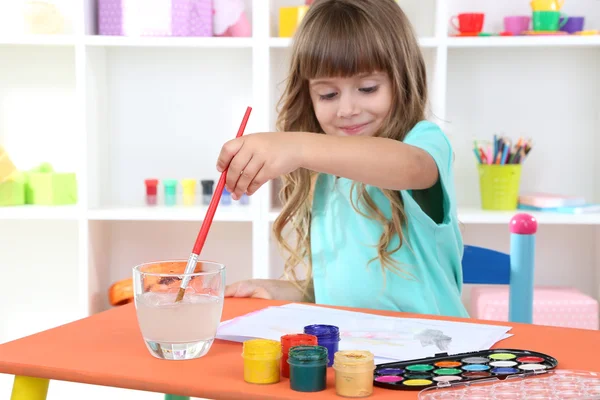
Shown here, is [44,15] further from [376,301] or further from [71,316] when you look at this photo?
[376,301]

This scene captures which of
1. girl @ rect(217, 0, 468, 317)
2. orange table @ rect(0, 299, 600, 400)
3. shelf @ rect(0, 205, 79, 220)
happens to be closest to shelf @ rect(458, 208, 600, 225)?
girl @ rect(217, 0, 468, 317)

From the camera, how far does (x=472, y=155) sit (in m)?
2.45

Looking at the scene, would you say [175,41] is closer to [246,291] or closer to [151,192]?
[151,192]

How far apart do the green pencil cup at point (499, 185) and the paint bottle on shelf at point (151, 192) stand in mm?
947

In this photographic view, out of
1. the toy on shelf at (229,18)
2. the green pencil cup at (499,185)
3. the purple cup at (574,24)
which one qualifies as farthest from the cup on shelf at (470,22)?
the toy on shelf at (229,18)

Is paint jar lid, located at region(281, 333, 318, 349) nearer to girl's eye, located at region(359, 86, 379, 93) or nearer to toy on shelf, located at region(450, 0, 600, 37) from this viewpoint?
girl's eye, located at region(359, 86, 379, 93)

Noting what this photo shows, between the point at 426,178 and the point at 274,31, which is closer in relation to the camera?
the point at 426,178

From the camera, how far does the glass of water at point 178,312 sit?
2.45ft

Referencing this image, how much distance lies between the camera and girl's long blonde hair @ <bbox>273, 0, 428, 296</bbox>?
1314 millimetres

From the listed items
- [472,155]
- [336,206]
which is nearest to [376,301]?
[336,206]

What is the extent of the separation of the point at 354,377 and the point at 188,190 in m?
1.81

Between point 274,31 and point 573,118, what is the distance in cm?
94

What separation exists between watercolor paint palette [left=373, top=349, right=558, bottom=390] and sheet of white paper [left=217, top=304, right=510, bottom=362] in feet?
0.10

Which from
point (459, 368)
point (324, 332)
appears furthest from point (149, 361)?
point (459, 368)
